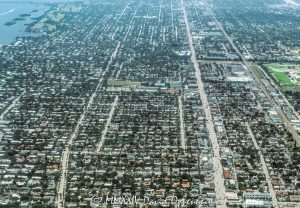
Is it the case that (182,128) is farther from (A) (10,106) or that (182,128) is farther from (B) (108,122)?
(A) (10,106)

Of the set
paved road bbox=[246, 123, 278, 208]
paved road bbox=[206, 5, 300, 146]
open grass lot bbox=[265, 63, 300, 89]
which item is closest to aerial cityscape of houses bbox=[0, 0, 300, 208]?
paved road bbox=[246, 123, 278, 208]

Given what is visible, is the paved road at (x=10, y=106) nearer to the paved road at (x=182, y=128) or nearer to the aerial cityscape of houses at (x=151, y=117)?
the aerial cityscape of houses at (x=151, y=117)

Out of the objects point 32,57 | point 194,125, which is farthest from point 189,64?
point 32,57

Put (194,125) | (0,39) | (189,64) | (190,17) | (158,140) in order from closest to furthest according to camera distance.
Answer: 1. (158,140)
2. (194,125)
3. (189,64)
4. (0,39)
5. (190,17)

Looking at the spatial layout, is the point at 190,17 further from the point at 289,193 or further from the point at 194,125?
the point at 289,193

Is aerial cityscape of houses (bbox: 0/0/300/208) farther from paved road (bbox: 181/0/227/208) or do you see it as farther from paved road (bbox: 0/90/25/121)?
paved road (bbox: 0/90/25/121)

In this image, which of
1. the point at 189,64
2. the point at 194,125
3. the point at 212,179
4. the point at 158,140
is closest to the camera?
the point at 212,179
